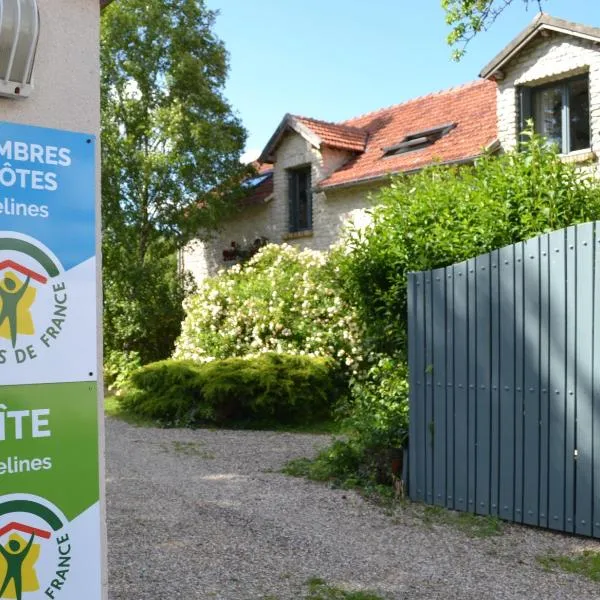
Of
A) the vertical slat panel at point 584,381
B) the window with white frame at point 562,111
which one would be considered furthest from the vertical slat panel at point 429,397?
the window with white frame at point 562,111

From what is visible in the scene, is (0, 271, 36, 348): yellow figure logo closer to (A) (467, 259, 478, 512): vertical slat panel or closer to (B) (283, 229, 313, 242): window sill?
(A) (467, 259, 478, 512): vertical slat panel

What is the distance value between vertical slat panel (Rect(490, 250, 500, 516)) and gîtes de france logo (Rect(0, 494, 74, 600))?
13.2 ft

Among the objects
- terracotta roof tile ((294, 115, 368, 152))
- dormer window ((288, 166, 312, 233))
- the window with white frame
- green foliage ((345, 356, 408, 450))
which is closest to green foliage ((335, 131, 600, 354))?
green foliage ((345, 356, 408, 450))

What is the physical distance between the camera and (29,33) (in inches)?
106

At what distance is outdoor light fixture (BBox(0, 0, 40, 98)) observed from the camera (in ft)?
8.69

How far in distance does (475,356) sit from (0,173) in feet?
14.4

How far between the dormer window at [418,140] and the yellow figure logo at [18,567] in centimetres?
1511

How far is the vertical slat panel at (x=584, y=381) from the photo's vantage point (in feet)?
18.1

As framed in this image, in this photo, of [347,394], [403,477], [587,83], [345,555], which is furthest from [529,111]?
[345,555]

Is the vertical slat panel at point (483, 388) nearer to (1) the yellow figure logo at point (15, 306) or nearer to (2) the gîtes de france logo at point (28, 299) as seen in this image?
→ (2) the gîtes de france logo at point (28, 299)

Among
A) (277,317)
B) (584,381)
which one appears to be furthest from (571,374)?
(277,317)

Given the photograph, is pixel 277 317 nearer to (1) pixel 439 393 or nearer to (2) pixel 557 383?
(1) pixel 439 393

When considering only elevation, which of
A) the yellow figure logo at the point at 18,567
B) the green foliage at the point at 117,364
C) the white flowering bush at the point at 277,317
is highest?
the white flowering bush at the point at 277,317

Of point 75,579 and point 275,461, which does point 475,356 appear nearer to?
point 275,461
